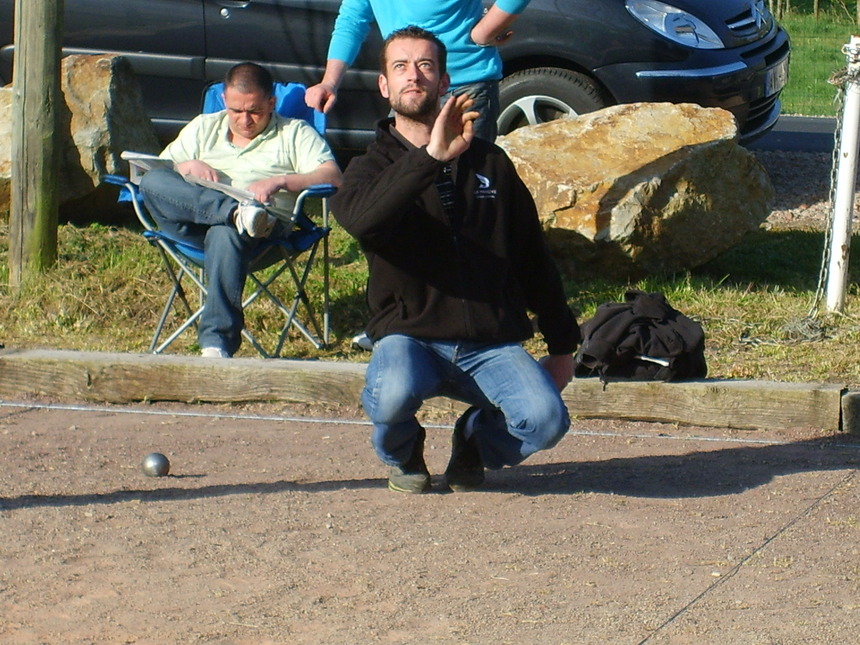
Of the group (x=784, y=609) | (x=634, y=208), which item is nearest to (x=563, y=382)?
(x=784, y=609)

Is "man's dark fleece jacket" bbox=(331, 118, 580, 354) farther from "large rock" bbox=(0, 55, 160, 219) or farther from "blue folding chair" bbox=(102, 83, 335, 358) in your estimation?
"large rock" bbox=(0, 55, 160, 219)

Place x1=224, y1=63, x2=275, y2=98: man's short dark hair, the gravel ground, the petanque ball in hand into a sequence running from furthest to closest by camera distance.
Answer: the gravel ground < x1=224, y1=63, x2=275, y2=98: man's short dark hair < the petanque ball in hand

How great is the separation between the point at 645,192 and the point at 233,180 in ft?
7.16

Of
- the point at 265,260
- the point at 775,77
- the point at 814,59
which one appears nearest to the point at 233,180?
the point at 265,260

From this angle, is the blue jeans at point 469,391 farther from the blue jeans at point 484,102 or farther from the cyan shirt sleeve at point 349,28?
the cyan shirt sleeve at point 349,28

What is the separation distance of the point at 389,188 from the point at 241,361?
1.99m

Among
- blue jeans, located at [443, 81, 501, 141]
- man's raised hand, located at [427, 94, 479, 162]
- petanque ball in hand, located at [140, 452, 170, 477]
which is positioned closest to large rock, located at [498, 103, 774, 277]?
blue jeans, located at [443, 81, 501, 141]

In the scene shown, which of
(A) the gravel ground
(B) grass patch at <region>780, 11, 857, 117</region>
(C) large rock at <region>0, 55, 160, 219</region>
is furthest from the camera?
(B) grass patch at <region>780, 11, 857, 117</region>

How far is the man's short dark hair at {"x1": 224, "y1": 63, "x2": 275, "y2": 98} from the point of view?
6.58 metres

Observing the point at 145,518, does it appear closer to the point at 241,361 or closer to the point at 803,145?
the point at 241,361

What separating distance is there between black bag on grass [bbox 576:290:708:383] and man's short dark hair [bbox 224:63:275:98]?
80.9 inches

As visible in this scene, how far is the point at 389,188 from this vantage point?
3992 millimetres

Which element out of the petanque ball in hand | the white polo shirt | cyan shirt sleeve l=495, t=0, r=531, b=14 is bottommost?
the petanque ball in hand

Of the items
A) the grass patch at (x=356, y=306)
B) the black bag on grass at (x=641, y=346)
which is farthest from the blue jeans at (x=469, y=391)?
the grass patch at (x=356, y=306)
